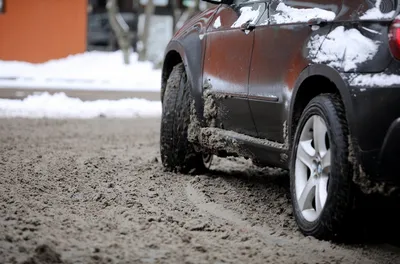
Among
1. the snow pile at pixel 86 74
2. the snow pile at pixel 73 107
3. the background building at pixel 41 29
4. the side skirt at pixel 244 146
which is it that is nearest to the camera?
the side skirt at pixel 244 146

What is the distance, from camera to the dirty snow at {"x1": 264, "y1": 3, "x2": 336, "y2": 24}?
4965mm

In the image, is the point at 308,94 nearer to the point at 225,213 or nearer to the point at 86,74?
the point at 225,213

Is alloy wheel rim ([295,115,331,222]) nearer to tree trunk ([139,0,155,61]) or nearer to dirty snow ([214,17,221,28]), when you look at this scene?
dirty snow ([214,17,221,28])

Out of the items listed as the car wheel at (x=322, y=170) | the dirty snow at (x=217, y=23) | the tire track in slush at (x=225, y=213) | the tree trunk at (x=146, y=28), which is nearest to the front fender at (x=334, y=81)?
the car wheel at (x=322, y=170)

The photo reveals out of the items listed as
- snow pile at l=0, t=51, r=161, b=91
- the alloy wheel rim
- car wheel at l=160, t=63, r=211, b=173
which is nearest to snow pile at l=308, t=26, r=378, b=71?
the alloy wheel rim

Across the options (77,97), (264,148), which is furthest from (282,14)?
(77,97)

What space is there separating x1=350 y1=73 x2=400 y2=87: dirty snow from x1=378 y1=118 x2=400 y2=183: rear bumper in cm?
20

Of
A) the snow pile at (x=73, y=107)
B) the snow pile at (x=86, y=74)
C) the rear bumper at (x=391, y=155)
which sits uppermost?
the rear bumper at (x=391, y=155)

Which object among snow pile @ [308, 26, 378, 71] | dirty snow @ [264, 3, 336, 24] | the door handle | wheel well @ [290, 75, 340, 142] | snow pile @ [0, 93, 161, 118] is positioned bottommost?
snow pile @ [0, 93, 161, 118]

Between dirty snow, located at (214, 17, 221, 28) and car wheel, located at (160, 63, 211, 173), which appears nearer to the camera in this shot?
dirty snow, located at (214, 17, 221, 28)

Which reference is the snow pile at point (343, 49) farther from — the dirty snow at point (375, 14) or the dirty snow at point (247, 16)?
the dirty snow at point (247, 16)

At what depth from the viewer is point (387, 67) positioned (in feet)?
14.7

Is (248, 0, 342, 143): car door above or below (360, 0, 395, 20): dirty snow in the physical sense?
below

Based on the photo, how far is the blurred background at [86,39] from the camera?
2183 centimetres
